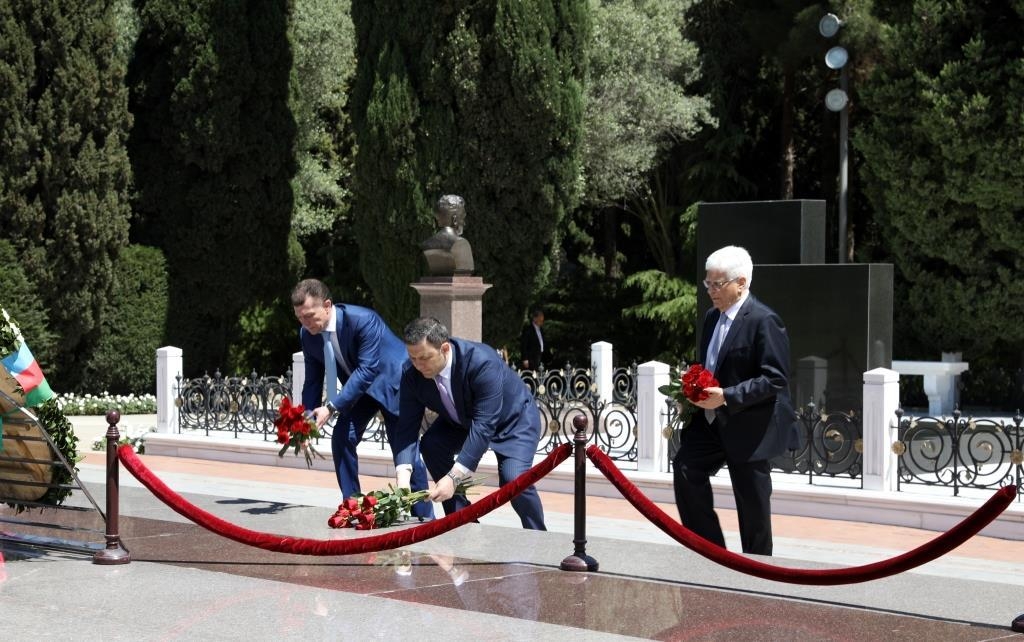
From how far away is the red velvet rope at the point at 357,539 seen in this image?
22.8ft

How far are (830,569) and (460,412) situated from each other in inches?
90.1

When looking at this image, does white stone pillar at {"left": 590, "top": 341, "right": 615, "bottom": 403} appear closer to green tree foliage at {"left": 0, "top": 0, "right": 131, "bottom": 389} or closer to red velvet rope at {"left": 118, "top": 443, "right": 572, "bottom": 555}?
green tree foliage at {"left": 0, "top": 0, "right": 131, "bottom": 389}

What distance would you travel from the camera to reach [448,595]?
259 inches

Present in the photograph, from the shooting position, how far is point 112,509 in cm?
755

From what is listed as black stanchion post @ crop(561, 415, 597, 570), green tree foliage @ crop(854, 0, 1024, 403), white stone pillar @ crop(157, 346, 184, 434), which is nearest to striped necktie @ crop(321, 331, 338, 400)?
black stanchion post @ crop(561, 415, 597, 570)

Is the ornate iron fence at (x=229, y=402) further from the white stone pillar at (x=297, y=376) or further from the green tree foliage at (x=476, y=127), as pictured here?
the green tree foliage at (x=476, y=127)

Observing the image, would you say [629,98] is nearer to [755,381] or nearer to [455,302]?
[455,302]

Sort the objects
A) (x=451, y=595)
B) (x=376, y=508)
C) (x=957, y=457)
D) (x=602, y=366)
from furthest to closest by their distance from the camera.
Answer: (x=602, y=366) < (x=957, y=457) < (x=376, y=508) < (x=451, y=595)

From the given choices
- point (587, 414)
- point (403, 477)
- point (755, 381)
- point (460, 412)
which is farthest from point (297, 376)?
point (755, 381)

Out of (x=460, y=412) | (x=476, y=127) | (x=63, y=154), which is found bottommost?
(x=460, y=412)

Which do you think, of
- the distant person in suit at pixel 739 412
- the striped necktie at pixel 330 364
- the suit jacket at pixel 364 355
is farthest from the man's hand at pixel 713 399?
the striped necktie at pixel 330 364

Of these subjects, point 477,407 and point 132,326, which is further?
point 132,326

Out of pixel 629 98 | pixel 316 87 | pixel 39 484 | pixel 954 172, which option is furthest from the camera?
pixel 629 98

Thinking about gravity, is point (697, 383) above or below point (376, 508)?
above
